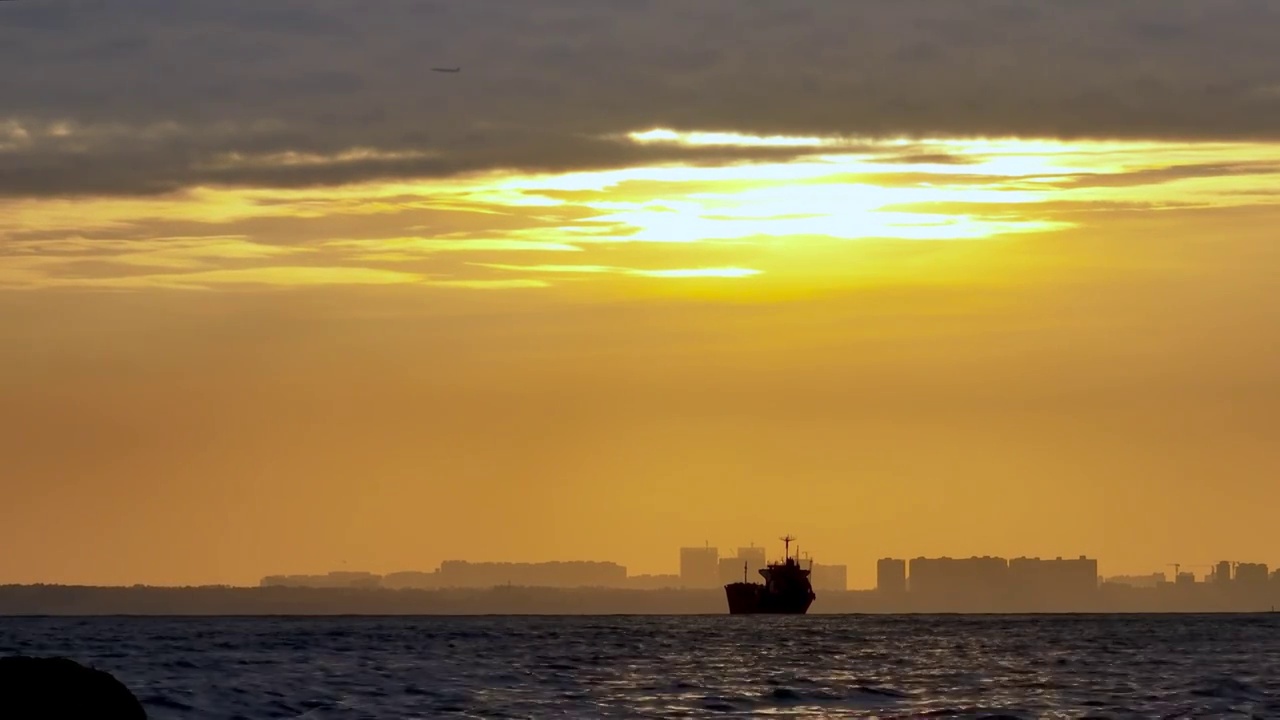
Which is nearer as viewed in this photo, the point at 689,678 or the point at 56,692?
the point at 56,692

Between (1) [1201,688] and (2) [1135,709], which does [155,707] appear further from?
(1) [1201,688]

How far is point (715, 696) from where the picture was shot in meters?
74.2

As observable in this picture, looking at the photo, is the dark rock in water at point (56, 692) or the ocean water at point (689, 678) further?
the ocean water at point (689, 678)

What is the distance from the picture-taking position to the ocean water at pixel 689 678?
65.8m

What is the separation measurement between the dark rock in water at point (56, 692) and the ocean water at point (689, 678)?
2507cm

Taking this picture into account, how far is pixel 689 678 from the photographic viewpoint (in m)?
88.5

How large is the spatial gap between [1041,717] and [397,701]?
21890 mm

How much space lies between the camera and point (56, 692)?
35.7m

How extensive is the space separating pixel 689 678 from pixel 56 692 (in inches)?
2164

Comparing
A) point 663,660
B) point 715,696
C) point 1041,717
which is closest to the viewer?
point 1041,717

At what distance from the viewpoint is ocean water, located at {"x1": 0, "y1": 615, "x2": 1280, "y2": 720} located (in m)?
65.8

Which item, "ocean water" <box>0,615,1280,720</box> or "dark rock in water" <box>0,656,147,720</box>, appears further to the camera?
"ocean water" <box>0,615,1280,720</box>

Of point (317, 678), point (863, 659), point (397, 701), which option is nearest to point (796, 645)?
point (863, 659)

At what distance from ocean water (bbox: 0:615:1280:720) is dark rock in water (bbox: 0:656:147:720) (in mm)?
25072
